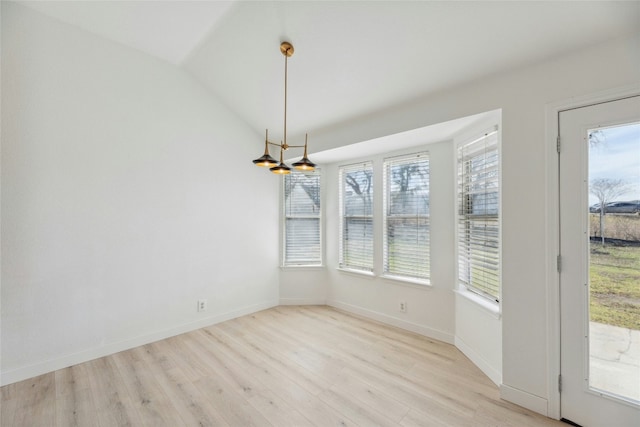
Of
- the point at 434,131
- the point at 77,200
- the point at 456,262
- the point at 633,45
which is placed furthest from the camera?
the point at 456,262

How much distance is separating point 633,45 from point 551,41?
1.36ft

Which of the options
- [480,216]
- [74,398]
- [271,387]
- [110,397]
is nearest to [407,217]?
[480,216]

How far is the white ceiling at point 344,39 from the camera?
1.65 metres

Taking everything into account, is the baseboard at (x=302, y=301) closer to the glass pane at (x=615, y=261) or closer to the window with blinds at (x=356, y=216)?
the window with blinds at (x=356, y=216)

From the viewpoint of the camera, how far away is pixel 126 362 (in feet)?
8.13

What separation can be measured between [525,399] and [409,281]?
1472mm

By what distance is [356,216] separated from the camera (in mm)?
3852

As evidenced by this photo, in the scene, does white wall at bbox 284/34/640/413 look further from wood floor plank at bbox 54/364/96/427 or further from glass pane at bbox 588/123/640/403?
wood floor plank at bbox 54/364/96/427

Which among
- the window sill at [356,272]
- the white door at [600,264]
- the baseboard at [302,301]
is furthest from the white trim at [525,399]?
the baseboard at [302,301]

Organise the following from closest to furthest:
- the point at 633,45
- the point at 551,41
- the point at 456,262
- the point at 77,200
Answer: the point at 633,45
the point at 551,41
the point at 77,200
the point at 456,262

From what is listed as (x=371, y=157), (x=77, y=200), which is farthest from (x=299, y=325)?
(x=77, y=200)

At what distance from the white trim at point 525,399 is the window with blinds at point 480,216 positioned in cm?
68

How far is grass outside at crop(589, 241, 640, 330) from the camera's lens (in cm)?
154

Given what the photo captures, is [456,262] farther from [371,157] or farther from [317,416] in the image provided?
[317,416]
